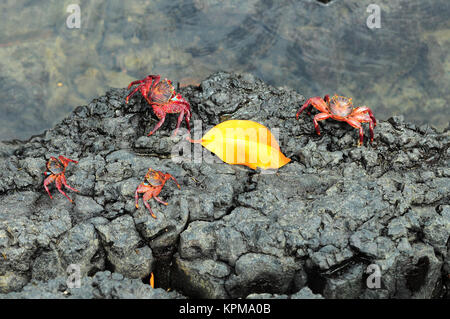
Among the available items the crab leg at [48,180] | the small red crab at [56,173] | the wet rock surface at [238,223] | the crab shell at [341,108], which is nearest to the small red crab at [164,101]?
the wet rock surface at [238,223]

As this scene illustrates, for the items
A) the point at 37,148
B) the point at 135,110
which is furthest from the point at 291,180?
the point at 37,148

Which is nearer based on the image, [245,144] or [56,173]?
[56,173]

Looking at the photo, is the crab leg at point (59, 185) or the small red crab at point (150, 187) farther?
the crab leg at point (59, 185)

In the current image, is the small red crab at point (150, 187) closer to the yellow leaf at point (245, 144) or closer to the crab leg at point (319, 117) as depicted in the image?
the yellow leaf at point (245, 144)

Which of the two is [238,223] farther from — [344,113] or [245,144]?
[344,113]

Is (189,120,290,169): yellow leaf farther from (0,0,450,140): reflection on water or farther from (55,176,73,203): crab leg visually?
(55,176,73,203): crab leg

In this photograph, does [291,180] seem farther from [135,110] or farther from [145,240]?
[135,110]

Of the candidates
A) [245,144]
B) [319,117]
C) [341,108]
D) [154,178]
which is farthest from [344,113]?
[154,178]
